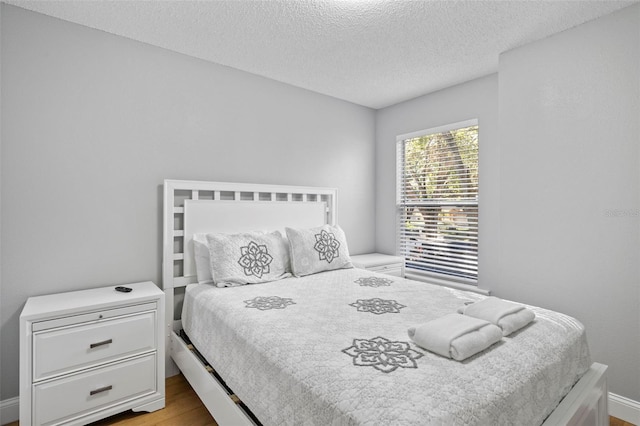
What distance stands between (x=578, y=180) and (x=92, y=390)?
11.0 ft

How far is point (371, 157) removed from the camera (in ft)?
13.4

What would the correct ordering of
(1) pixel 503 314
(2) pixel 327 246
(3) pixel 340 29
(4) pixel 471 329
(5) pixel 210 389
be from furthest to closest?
(2) pixel 327 246 < (3) pixel 340 29 < (5) pixel 210 389 < (1) pixel 503 314 < (4) pixel 471 329

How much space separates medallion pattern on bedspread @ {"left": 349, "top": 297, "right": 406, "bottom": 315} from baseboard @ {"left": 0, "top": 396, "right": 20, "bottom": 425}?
2.15m

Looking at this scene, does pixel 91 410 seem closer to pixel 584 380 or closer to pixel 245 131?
pixel 245 131

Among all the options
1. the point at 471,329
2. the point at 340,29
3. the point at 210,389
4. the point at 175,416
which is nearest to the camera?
the point at 471,329

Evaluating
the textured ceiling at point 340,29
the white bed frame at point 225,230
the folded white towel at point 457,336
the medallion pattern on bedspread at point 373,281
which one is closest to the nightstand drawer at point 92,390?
the white bed frame at point 225,230

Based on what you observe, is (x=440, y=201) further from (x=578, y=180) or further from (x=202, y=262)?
(x=202, y=262)

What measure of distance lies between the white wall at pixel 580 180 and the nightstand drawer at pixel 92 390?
2.76 meters

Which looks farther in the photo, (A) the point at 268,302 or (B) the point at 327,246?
(B) the point at 327,246

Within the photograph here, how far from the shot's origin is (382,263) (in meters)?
3.47

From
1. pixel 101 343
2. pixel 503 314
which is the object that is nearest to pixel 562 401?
pixel 503 314

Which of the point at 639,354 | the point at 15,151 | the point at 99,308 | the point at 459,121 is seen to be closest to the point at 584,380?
the point at 639,354

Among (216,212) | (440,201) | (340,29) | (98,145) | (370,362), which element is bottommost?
(370,362)

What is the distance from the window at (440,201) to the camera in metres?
3.20
